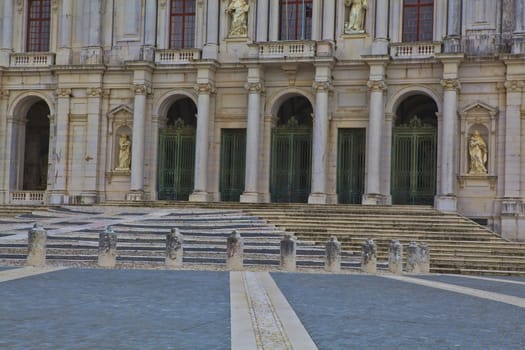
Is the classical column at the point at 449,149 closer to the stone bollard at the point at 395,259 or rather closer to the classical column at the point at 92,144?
the stone bollard at the point at 395,259

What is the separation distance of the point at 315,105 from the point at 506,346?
87.3 feet

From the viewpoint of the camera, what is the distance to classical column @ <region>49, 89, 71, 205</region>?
39.1 meters

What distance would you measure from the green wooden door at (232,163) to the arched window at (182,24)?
4805 millimetres

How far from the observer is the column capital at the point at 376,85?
116ft

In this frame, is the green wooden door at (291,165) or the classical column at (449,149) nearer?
the classical column at (449,149)

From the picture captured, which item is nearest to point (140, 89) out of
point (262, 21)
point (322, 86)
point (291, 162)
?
point (262, 21)

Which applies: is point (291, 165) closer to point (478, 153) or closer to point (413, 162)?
point (413, 162)

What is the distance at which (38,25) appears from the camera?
41.3 meters

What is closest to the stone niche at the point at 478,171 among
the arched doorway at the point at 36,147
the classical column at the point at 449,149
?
the classical column at the point at 449,149

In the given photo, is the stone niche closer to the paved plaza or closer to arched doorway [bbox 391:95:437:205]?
arched doorway [bbox 391:95:437:205]

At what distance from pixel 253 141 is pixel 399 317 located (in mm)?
24512

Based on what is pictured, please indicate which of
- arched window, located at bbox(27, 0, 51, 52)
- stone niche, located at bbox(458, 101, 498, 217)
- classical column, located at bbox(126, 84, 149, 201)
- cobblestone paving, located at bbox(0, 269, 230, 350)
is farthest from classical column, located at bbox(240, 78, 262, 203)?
cobblestone paving, located at bbox(0, 269, 230, 350)

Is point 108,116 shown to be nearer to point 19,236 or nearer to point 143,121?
point 143,121

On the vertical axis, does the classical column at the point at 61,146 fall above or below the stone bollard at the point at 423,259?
above
